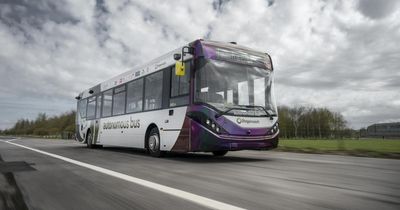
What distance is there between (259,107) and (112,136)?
768 cm

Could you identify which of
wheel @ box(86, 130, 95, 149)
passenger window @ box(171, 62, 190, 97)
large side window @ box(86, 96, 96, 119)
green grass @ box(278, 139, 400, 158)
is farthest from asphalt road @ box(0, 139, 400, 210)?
wheel @ box(86, 130, 95, 149)

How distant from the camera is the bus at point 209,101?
30.8 ft

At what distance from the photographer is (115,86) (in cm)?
1576

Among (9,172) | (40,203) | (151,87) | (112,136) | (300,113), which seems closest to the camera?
Answer: (40,203)

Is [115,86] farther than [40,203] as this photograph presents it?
Yes

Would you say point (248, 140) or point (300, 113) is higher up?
point (300, 113)

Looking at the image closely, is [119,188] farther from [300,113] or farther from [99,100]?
[300,113]

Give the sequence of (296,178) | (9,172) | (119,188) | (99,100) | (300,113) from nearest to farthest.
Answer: (119,188) → (296,178) → (9,172) → (99,100) → (300,113)

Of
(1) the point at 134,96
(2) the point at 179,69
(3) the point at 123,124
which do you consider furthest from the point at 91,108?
(2) the point at 179,69

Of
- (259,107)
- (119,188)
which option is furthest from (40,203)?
(259,107)

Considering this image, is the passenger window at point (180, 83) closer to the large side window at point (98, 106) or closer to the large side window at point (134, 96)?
the large side window at point (134, 96)

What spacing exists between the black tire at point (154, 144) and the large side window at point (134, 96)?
1.25m

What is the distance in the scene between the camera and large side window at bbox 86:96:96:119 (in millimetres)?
18719

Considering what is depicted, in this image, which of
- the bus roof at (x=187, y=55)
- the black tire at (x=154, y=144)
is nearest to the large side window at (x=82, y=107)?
the bus roof at (x=187, y=55)
